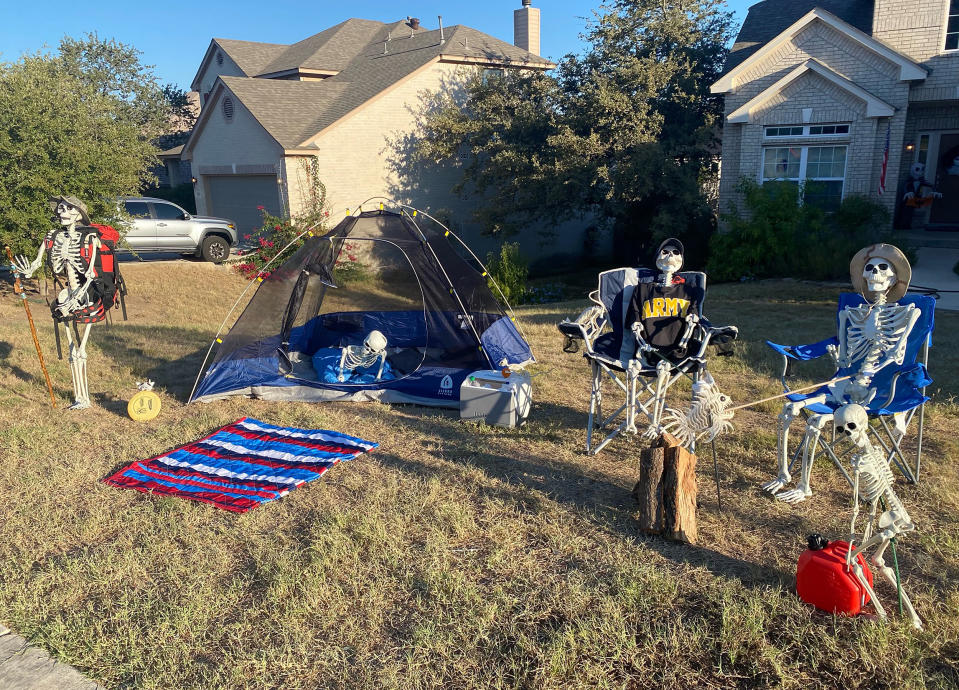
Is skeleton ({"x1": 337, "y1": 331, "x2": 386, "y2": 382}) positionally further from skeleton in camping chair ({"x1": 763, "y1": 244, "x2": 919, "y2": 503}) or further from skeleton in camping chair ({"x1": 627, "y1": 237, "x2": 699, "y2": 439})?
skeleton in camping chair ({"x1": 763, "y1": 244, "x2": 919, "y2": 503})

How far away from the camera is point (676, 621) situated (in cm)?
304

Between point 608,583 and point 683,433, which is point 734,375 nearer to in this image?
point 683,433

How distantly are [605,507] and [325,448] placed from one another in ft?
7.06

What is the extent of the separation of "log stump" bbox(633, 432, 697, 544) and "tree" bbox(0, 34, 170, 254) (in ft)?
35.1

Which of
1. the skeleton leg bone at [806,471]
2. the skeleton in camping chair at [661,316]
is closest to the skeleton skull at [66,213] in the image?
the skeleton in camping chair at [661,316]

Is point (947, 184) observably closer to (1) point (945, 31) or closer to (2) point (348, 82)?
(1) point (945, 31)

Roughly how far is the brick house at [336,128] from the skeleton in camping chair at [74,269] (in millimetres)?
9152

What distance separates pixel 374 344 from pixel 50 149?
7.85 m

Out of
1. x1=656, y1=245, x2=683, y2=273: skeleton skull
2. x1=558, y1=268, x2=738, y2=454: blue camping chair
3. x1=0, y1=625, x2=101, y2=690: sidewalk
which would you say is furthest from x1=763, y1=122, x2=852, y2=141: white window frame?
x1=0, y1=625, x2=101, y2=690: sidewalk

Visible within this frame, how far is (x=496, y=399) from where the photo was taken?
5449 millimetres

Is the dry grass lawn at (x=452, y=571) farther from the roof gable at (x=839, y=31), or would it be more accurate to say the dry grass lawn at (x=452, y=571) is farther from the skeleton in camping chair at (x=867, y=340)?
the roof gable at (x=839, y=31)

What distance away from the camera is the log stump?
144 inches

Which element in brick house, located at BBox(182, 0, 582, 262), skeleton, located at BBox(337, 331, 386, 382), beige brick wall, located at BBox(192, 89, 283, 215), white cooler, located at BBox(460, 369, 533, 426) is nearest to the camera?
white cooler, located at BBox(460, 369, 533, 426)

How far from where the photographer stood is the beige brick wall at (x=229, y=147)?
15.7 m
